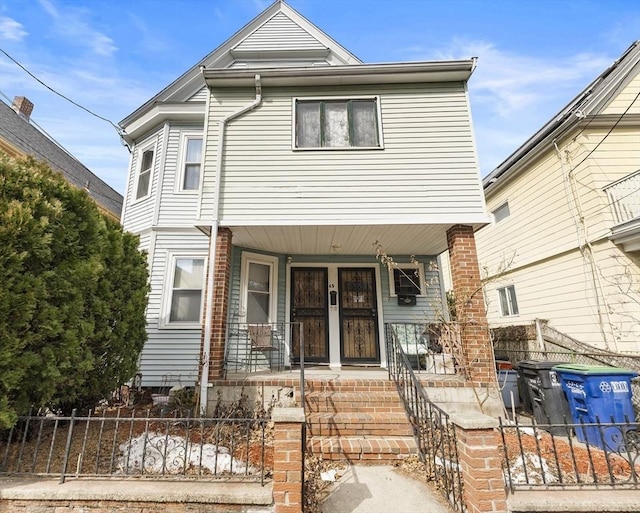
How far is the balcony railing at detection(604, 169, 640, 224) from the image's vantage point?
7.12 metres

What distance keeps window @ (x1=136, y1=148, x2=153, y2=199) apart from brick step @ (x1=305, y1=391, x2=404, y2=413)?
6.65m

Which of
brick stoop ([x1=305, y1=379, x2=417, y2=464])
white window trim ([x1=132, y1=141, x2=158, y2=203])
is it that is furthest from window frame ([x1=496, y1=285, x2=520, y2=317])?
white window trim ([x1=132, y1=141, x2=158, y2=203])

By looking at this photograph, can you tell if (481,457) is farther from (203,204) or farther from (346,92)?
(346,92)

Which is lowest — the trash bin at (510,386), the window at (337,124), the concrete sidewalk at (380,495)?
the concrete sidewalk at (380,495)

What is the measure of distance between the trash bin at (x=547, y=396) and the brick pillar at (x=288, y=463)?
13.5ft

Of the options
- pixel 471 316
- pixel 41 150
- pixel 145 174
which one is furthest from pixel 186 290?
pixel 41 150

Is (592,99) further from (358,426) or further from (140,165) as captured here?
(140,165)

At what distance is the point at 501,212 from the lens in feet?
37.6

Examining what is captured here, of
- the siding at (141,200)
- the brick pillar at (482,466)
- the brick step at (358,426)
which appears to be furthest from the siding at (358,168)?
the brick pillar at (482,466)

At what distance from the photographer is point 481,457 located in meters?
2.58

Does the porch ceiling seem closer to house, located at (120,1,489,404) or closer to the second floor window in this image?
house, located at (120,1,489,404)

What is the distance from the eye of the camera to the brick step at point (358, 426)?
4.31m

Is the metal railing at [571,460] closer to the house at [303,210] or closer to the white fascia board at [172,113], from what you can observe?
the house at [303,210]

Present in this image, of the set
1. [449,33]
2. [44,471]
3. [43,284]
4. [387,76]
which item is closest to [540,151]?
[449,33]
